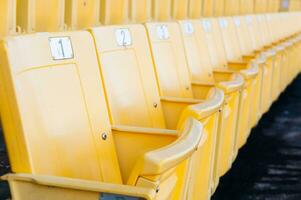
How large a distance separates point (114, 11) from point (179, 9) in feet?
2.77

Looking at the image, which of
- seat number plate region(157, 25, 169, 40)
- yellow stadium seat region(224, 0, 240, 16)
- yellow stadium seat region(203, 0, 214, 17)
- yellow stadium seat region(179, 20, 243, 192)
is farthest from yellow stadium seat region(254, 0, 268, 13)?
seat number plate region(157, 25, 169, 40)

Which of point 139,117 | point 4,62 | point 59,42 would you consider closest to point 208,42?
point 139,117

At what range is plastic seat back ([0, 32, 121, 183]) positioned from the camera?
72 cm

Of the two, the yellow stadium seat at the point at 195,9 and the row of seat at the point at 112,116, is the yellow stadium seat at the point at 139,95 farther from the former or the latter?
the yellow stadium seat at the point at 195,9

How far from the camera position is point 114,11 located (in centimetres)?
170

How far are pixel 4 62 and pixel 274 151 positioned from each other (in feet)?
4.96

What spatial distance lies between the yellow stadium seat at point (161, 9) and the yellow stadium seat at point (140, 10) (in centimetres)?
7

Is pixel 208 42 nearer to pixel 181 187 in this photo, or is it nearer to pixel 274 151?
pixel 274 151

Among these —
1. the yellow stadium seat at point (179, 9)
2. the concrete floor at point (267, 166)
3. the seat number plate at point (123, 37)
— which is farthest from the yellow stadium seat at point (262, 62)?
the seat number plate at point (123, 37)

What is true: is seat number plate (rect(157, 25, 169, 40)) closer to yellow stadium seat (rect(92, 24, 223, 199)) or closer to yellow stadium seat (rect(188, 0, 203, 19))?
yellow stadium seat (rect(92, 24, 223, 199))

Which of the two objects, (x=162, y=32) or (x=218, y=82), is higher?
(x=162, y=32)

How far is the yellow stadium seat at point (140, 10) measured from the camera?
6.02 ft

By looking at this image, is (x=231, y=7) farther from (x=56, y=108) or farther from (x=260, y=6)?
(x=56, y=108)

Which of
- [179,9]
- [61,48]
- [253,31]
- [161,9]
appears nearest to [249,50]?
[253,31]
